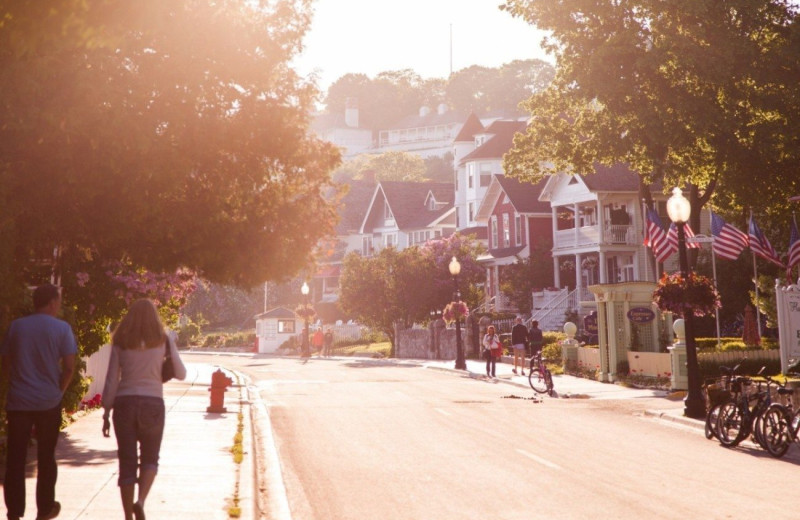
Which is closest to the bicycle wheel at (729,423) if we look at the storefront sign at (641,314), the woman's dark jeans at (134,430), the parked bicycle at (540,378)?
the woman's dark jeans at (134,430)

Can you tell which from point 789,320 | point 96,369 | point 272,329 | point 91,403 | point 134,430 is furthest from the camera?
point 272,329

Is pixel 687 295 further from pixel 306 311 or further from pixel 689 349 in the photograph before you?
pixel 306 311

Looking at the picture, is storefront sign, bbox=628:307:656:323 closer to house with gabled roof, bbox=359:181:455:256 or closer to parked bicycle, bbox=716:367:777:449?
parked bicycle, bbox=716:367:777:449

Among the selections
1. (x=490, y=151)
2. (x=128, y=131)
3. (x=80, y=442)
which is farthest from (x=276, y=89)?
(x=490, y=151)

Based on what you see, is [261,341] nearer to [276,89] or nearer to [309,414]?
[309,414]

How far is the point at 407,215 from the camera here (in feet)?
292

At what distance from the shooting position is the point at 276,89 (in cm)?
1448

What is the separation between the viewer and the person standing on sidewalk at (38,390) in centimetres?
941

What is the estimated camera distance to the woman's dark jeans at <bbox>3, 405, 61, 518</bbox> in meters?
9.38

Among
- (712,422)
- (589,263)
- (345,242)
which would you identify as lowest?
(712,422)

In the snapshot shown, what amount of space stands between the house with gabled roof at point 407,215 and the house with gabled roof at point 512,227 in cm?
1550

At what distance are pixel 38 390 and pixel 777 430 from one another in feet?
33.9

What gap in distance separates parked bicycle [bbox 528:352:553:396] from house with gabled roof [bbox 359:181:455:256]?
54226 mm

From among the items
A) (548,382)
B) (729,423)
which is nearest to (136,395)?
(729,423)
